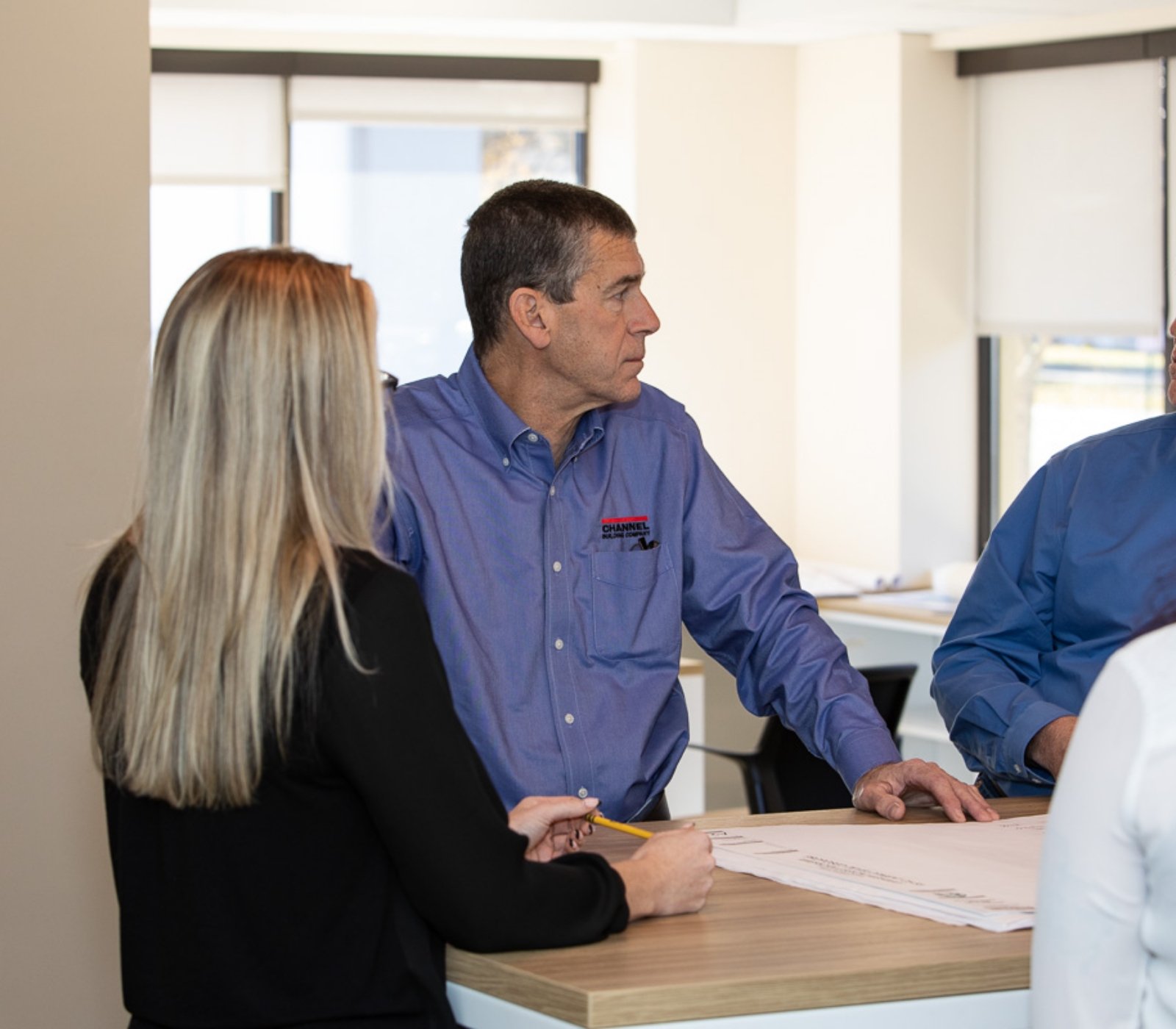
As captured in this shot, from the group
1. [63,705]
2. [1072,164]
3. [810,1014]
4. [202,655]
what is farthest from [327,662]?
[1072,164]

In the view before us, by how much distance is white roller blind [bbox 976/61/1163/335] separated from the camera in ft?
18.4

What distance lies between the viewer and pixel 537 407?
2.36m

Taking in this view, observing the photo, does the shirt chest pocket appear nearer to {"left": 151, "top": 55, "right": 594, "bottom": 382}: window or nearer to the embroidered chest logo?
the embroidered chest logo

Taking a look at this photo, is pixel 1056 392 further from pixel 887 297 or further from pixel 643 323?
pixel 643 323

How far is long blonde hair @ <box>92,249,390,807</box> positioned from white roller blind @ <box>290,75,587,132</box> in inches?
194

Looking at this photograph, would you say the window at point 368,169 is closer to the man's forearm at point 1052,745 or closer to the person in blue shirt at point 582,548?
the person in blue shirt at point 582,548

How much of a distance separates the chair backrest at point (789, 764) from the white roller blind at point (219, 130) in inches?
122

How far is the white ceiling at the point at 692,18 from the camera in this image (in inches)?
210

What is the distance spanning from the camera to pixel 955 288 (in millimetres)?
6031

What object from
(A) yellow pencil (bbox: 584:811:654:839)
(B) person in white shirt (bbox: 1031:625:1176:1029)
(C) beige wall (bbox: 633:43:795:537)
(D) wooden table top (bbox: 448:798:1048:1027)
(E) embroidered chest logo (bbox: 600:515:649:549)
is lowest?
(D) wooden table top (bbox: 448:798:1048:1027)

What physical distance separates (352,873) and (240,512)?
1.08 ft

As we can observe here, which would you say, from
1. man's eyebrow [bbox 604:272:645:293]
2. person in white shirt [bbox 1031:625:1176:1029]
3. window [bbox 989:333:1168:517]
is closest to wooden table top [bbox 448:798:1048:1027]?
person in white shirt [bbox 1031:625:1176:1029]

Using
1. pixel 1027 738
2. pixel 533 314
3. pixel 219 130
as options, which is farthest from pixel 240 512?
pixel 219 130

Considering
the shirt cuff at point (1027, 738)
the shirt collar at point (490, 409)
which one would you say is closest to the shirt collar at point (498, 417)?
the shirt collar at point (490, 409)
